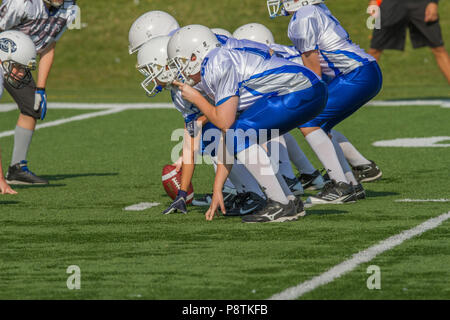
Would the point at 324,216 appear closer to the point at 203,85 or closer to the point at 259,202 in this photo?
the point at 259,202

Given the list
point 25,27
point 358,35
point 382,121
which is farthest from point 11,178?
point 358,35

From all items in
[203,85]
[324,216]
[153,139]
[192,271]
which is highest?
[203,85]

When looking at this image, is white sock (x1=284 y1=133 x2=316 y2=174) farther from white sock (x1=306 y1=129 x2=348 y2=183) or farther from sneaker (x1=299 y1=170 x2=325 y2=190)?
white sock (x1=306 y1=129 x2=348 y2=183)

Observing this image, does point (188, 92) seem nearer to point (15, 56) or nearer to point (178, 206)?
point (178, 206)

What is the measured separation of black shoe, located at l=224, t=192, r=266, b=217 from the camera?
761 centimetres

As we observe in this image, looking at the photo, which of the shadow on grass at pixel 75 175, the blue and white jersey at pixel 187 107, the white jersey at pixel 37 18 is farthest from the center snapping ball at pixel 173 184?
the white jersey at pixel 37 18

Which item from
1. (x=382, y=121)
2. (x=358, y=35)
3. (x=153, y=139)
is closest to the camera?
(x=153, y=139)

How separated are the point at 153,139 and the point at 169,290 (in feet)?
22.9

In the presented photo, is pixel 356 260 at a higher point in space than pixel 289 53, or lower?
lower

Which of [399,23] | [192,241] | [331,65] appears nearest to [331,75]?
[331,65]

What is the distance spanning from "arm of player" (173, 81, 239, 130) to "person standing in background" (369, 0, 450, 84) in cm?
706

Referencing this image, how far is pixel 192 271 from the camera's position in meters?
5.76

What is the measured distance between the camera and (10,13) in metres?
9.51

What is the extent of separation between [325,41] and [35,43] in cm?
292
